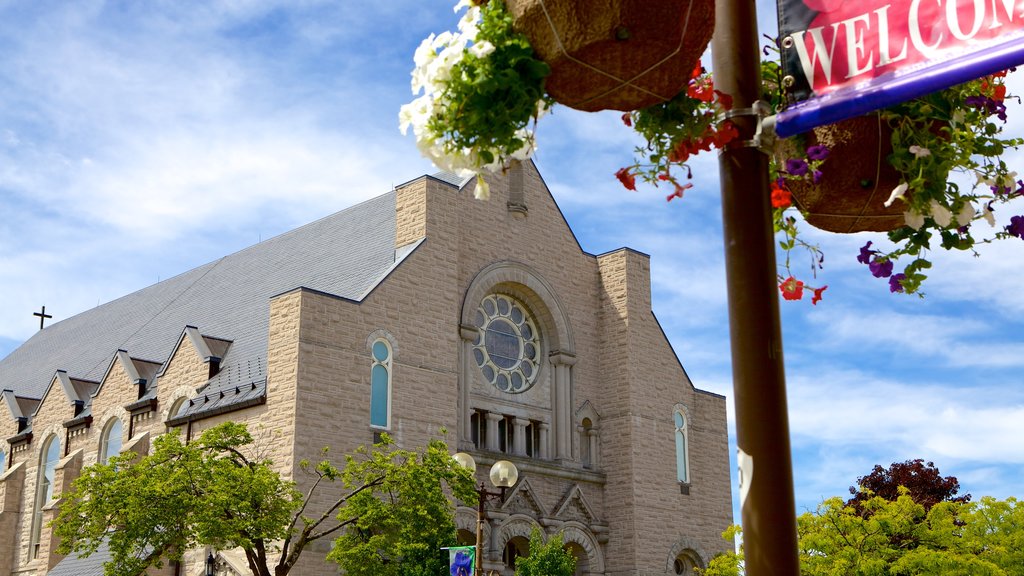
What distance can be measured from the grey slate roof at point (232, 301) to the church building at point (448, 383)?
0.44ft

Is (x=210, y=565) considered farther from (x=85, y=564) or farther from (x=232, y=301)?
(x=232, y=301)

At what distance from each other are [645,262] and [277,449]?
14.7 m

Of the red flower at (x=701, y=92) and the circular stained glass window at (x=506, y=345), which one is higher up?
the circular stained glass window at (x=506, y=345)

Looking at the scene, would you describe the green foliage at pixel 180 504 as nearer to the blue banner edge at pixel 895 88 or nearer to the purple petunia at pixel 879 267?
the purple petunia at pixel 879 267

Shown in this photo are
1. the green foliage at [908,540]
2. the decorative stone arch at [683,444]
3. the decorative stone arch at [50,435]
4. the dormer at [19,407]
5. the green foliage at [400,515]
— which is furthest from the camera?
the dormer at [19,407]

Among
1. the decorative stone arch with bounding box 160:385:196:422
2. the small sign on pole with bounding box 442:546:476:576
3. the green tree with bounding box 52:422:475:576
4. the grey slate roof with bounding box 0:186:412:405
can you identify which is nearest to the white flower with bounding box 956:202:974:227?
the small sign on pole with bounding box 442:546:476:576

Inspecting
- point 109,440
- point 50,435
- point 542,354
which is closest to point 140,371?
point 109,440

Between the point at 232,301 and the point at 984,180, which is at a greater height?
the point at 232,301

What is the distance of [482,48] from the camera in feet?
12.3

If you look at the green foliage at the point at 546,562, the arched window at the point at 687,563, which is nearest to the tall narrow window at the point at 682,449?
the arched window at the point at 687,563

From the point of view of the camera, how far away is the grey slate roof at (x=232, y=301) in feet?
104

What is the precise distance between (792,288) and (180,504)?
20.8 metres

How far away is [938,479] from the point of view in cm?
4778

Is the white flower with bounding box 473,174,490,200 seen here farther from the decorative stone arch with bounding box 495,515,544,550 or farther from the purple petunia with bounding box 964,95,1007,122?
the decorative stone arch with bounding box 495,515,544,550
